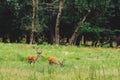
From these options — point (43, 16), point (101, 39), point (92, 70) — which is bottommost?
point (101, 39)

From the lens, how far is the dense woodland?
165ft

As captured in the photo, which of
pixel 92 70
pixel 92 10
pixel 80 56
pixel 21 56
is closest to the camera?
pixel 92 70

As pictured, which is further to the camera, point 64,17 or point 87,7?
point 64,17

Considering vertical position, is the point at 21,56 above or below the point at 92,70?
below

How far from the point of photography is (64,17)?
52.5 meters

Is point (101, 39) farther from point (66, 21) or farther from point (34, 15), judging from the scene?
point (34, 15)

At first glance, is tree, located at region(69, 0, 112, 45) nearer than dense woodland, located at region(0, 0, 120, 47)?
No

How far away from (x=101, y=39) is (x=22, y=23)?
1148 cm

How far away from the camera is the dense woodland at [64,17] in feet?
165

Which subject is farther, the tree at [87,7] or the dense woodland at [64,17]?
the tree at [87,7]

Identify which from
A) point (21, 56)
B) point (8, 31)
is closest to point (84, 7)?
point (8, 31)

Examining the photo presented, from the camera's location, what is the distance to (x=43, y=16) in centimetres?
5256

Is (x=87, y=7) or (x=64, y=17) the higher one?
(x=87, y=7)

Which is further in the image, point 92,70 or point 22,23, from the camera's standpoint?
point 22,23
